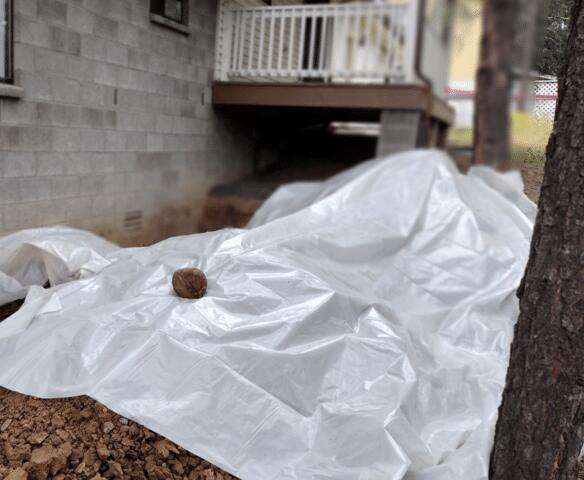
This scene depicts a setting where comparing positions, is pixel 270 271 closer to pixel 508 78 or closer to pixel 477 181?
pixel 508 78

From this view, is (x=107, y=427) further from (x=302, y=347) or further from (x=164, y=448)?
(x=302, y=347)

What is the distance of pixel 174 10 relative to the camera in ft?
16.6

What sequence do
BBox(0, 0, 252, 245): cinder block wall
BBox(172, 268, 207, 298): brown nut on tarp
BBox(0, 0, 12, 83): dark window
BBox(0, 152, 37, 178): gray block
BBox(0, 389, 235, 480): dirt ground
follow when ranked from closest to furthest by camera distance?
BBox(0, 389, 235, 480): dirt ground → BBox(172, 268, 207, 298): brown nut on tarp → BBox(0, 0, 12, 83): dark window → BBox(0, 152, 37, 178): gray block → BBox(0, 0, 252, 245): cinder block wall

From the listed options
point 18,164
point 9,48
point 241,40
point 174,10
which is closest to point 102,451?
point 18,164

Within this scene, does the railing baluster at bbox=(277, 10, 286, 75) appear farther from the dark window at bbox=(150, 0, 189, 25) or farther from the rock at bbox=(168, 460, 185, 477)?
the rock at bbox=(168, 460, 185, 477)

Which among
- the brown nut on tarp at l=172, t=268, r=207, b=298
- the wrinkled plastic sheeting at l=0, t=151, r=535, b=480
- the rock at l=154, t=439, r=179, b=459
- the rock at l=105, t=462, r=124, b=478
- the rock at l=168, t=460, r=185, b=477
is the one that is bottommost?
the rock at l=168, t=460, r=185, b=477

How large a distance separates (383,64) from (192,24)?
7.01ft

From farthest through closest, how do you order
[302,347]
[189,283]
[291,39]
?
[291,39] < [189,283] < [302,347]

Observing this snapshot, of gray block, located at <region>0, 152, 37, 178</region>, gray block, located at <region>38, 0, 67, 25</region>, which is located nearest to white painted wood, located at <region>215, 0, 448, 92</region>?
gray block, located at <region>38, 0, 67, 25</region>

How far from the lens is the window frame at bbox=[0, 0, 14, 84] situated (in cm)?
338

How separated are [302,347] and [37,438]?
110 cm

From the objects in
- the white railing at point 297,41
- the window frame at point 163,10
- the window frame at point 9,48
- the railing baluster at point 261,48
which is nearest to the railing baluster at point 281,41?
the white railing at point 297,41

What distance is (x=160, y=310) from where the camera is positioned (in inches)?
102

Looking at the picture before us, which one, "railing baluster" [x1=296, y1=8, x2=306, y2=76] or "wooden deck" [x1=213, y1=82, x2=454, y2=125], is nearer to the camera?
"wooden deck" [x1=213, y1=82, x2=454, y2=125]
